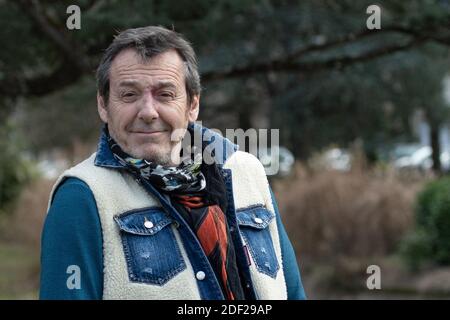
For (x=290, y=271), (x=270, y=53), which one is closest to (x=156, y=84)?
(x=290, y=271)

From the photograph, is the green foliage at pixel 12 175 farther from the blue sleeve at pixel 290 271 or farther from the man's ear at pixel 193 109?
the blue sleeve at pixel 290 271

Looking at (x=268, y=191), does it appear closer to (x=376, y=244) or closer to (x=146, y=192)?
(x=146, y=192)

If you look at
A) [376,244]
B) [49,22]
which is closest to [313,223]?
[376,244]

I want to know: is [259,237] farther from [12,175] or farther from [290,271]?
[12,175]

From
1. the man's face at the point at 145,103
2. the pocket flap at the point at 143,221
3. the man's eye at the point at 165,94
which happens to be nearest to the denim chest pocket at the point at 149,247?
the pocket flap at the point at 143,221

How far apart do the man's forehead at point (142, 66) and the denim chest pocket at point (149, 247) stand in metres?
0.41

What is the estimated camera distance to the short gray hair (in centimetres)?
242

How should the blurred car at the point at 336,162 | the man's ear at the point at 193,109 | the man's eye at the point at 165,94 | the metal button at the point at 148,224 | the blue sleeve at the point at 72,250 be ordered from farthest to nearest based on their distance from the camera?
the blurred car at the point at 336,162 → the man's ear at the point at 193,109 → the man's eye at the point at 165,94 → the metal button at the point at 148,224 → the blue sleeve at the point at 72,250

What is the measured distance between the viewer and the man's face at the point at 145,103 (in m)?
2.42

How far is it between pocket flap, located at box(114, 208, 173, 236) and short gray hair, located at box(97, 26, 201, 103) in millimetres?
412

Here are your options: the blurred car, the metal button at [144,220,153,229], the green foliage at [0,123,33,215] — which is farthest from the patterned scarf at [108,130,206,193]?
the green foliage at [0,123,33,215]

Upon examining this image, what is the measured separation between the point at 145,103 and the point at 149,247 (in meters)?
0.44

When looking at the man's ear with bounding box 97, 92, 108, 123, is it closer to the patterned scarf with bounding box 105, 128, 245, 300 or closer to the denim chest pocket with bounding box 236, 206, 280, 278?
the patterned scarf with bounding box 105, 128, 245, 300

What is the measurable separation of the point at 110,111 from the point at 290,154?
16.1m
